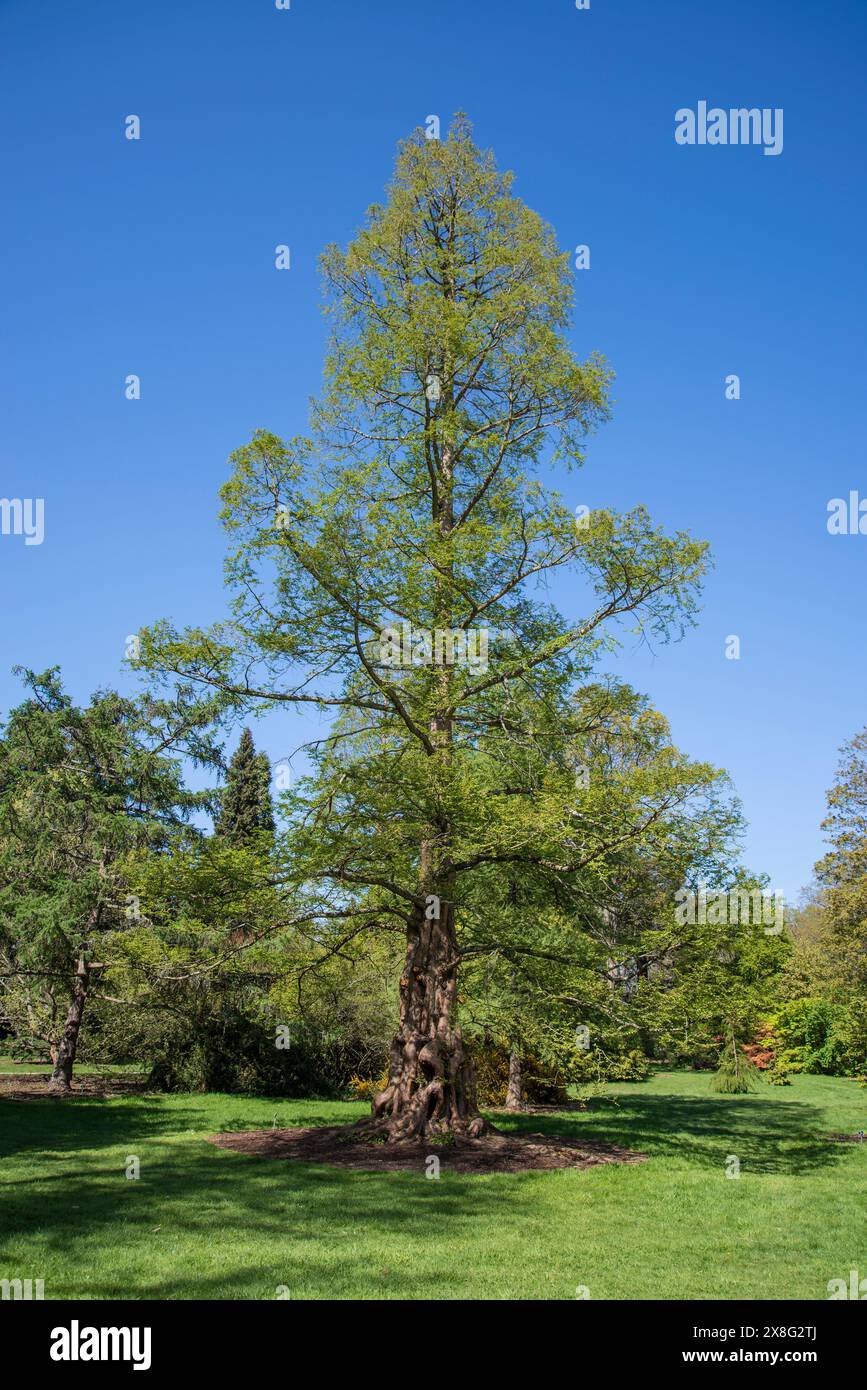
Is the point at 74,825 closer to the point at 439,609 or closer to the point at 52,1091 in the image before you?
the point at 52,1091

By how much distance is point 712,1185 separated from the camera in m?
10.6

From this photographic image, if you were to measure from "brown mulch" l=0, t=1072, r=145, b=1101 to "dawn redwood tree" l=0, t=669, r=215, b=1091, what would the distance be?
569 mm

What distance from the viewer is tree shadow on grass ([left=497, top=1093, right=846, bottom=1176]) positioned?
12883 millimetres

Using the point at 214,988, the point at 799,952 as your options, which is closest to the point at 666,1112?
the point at 799,952

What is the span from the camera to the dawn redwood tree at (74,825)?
18.7 meters

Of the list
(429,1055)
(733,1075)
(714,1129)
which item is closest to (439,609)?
(429,1055)

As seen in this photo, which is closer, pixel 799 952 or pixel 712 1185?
pixel 712 1185

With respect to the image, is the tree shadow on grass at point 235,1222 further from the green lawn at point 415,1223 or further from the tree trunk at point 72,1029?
the tree trunk at point 72,1029

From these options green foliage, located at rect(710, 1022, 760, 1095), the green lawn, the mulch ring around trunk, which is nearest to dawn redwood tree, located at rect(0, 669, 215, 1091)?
the green lawn

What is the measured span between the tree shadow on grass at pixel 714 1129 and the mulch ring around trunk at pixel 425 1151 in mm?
1075

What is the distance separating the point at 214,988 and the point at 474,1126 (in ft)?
29.5

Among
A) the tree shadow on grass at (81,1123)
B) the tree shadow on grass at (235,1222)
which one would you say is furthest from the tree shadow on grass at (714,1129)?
the tree shadow on grass at (81,1123)

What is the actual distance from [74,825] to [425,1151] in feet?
37.9
